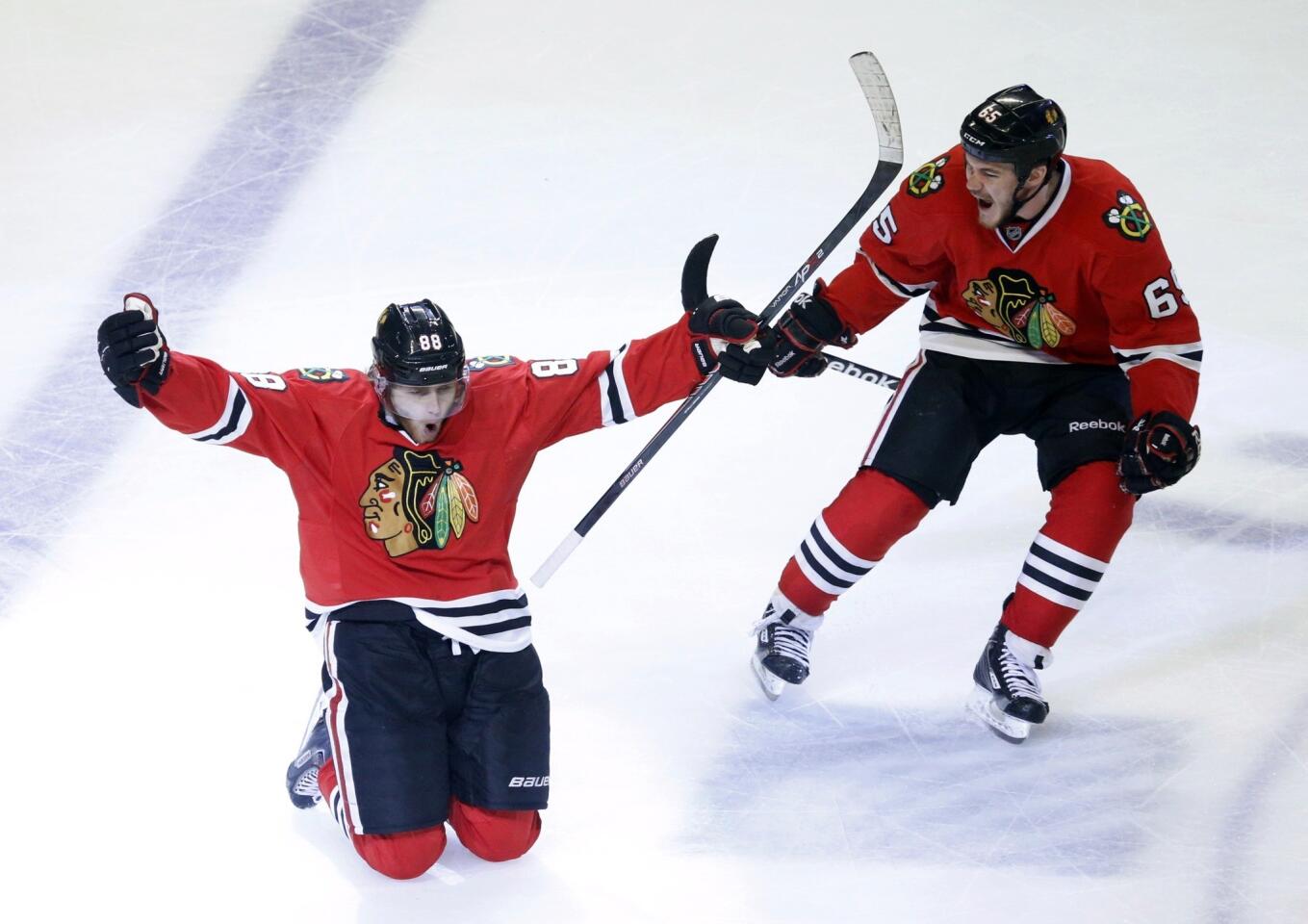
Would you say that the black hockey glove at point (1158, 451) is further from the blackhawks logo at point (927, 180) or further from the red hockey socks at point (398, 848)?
the red hockey socks at point (398, 848)

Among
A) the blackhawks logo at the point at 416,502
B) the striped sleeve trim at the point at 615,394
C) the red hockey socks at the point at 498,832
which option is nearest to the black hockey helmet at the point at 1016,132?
the striped sleeve trim at the point at 615,394

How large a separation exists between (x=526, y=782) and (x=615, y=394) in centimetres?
81

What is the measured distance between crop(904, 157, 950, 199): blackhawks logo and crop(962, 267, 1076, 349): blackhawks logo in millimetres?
224

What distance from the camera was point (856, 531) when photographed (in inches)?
146

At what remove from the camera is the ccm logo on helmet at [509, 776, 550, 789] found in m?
3.38

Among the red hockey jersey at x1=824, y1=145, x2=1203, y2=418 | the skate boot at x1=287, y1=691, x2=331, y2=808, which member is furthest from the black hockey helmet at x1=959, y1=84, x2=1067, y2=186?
the skate boot at x1=287, y1=691, x2=331, y2=808

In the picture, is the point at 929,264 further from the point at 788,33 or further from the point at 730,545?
the point at 788,33

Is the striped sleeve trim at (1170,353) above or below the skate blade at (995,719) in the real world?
above

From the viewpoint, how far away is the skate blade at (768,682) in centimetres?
389

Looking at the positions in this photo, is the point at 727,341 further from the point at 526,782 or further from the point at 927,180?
the point at 526,782

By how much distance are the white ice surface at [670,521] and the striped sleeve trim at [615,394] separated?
2.44ft

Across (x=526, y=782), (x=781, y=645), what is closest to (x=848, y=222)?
(x=781, y=645)

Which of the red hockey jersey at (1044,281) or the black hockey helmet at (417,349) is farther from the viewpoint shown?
the red hockey jersey at (1044,281)

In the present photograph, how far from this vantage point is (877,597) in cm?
429
